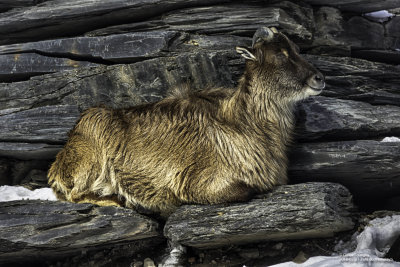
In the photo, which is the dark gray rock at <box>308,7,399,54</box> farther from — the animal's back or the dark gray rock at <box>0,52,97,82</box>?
the dark gray rock at <box>0,52,97,82</box>

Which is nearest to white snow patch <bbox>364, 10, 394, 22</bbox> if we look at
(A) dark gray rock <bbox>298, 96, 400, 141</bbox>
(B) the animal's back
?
(A) dark gray rock <bbox>298, 96, 400, 141</bbox>

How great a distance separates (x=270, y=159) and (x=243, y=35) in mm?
2522

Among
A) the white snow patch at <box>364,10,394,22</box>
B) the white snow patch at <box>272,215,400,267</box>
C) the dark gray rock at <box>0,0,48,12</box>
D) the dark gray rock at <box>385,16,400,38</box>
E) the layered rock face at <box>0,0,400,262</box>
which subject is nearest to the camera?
the white snow patch at <box>272,215,400,267</box>

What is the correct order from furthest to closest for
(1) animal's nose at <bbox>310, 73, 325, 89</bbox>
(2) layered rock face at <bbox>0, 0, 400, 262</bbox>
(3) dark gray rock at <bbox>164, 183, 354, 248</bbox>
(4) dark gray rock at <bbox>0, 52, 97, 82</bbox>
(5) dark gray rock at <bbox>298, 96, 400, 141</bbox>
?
(4) dark gray rock at <bbox>0, 52, 97, 82</bbox> < (5) dark gray rock at <bbox>298, 96, 400, 141</bbox> < (2) layered rock face at <bbox>0, 0, 400, 262</bbox> < (1) animal's nose at <bbox>310, 73, 325, 89</bbox> < (3) dark gray rock at <bbox>164, 183, 354, 248</bbox>

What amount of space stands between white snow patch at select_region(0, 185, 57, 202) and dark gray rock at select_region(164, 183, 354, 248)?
8.70 feet

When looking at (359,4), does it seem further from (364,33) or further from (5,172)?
(5,172)

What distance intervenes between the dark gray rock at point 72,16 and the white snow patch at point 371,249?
4512mm

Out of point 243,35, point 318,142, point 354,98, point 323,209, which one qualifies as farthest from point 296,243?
point 243,35

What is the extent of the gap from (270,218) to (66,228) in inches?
114

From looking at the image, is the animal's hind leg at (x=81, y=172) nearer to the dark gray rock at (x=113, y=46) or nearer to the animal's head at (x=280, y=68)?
the dark gray rock at (x=113, y=46)

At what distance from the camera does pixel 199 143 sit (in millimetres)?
8414

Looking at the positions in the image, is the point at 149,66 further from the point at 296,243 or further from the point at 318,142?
the point at 296,243

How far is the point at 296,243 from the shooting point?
8188mm

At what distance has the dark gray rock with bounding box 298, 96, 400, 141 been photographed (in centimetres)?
898
